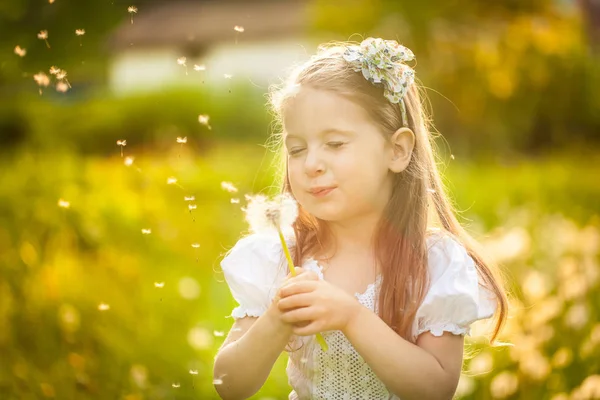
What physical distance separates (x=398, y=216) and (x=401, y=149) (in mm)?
172

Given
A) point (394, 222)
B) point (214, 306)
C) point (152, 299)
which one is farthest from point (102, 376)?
point (394, 222)

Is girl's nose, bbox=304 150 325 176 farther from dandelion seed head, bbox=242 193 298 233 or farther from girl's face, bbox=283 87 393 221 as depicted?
dandelion seed head, bbox=242 193 298 233

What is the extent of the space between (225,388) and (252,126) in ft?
34.8

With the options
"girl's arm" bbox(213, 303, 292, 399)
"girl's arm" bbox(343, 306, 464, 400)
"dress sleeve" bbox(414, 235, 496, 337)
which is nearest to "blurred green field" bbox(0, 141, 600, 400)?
"girl's arm" bbox(213, 303, 292, 399)

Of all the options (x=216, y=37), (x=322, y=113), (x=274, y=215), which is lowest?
(x=274, y=215)

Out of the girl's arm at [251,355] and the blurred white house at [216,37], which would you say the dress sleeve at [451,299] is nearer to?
the girl's arm at [251,355]

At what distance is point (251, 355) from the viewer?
6.26ft

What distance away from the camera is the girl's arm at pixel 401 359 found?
1.84m

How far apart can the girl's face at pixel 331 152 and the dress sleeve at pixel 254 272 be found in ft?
0.68

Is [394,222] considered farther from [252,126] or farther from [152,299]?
[252,126]

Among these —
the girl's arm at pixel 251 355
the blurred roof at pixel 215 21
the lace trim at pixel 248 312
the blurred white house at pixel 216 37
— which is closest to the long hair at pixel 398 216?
the lace trim at pixel 248 312

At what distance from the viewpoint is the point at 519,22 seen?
1013 centimetres

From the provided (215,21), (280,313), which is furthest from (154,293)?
(215,21)

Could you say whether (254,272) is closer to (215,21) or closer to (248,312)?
(248,312)
